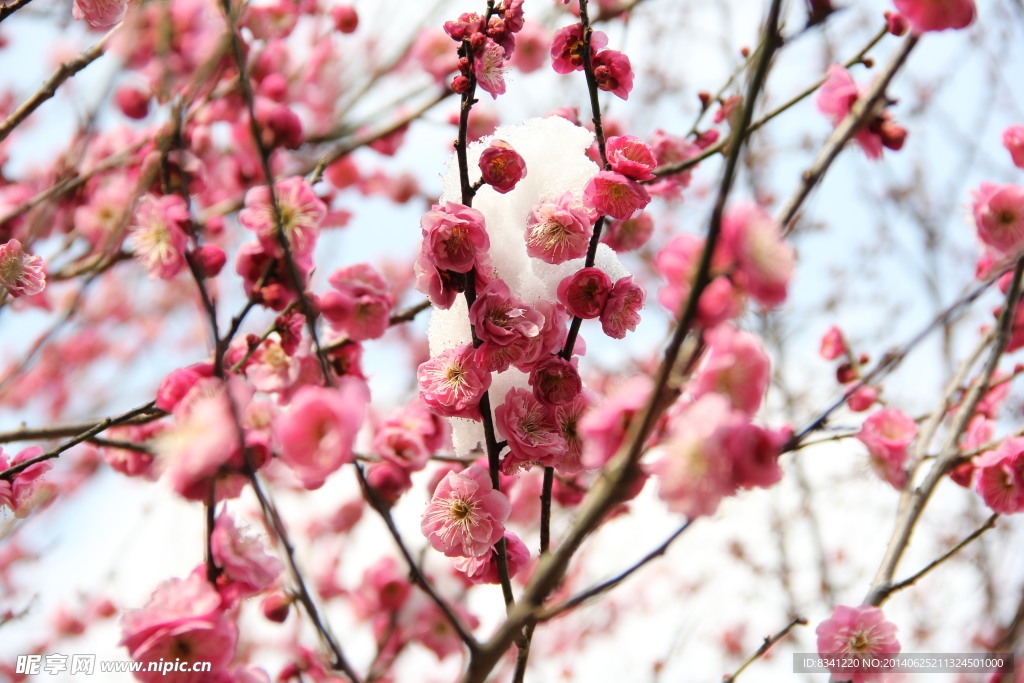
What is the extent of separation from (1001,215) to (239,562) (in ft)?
5.54

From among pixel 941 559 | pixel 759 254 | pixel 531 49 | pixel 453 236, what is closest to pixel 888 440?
pixel 941 559

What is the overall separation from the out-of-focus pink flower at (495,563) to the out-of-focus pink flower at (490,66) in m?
0.86

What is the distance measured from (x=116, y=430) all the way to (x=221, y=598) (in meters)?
1.04

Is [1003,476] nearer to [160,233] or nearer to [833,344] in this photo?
[833,344]

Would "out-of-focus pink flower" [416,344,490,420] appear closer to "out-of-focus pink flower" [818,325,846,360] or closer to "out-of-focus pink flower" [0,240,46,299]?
"out-of-focus pink flower" [0,240,46,299]

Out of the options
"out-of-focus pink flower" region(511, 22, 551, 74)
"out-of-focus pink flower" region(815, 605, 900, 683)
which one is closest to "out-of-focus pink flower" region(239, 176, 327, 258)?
"out-of-focus pink flower" region(815, 605, 900, 683)

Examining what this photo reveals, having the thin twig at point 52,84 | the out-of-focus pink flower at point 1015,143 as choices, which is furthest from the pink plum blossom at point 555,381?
the thin twig at point 52,84

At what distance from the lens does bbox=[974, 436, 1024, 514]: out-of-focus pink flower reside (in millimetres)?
1469

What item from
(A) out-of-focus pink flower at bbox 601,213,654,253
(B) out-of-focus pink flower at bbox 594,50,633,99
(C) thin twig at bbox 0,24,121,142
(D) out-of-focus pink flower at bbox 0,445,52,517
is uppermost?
(C) thin twig at bbox 0,24,121,142

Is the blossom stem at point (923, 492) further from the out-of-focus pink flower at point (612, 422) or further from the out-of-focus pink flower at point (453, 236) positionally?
the out-of-focus pink flower at point (453, 236)

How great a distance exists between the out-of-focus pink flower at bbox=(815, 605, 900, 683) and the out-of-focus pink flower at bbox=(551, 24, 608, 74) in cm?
135

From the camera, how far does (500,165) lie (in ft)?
3.91

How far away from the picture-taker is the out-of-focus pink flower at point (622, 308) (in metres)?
1.23

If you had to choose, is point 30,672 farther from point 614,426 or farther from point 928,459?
point 928,459
